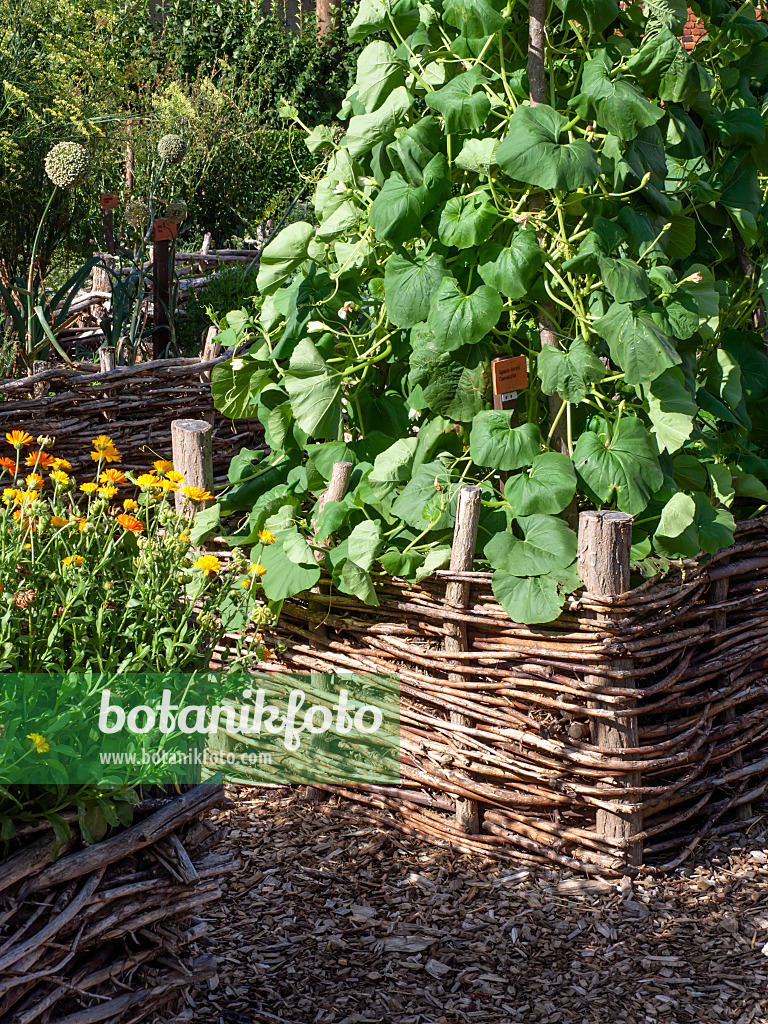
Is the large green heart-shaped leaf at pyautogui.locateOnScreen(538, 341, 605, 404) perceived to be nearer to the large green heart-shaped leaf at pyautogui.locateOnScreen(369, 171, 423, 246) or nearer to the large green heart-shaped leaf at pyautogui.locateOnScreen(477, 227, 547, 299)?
the large green heart-shaped leaf at pyautogui.locateOnScreen(477, 227, 547, 299)

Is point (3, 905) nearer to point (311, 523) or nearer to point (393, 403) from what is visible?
point (311, 523)

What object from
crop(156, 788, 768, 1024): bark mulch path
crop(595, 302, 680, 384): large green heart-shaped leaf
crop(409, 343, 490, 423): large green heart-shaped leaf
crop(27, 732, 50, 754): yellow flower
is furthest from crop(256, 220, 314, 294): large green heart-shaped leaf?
crop(27, 732, 50, 754): yellow flower

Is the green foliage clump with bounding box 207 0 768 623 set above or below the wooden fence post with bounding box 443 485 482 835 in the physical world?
above

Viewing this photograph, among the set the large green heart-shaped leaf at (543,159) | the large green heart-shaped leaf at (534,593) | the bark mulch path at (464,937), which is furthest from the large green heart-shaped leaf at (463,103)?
the bark mulch path at (464,937)

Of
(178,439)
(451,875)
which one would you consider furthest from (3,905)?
(178,439)

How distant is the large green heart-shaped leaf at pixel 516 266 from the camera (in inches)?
93.0

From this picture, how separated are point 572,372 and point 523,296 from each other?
0.76 feet

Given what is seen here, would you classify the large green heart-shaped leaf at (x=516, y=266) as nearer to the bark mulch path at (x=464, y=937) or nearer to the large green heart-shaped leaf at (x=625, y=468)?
the large green heart-shaped leaf at (x=625, y=468)

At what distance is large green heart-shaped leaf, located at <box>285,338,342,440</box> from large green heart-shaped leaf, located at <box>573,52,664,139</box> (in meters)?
0.88

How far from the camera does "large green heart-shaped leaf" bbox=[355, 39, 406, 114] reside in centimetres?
254

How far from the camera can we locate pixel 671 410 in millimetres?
2426

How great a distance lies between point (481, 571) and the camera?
2537 millimetres

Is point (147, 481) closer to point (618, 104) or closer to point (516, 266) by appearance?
point (516, 266)

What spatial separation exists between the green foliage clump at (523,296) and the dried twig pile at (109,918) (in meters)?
0.93
